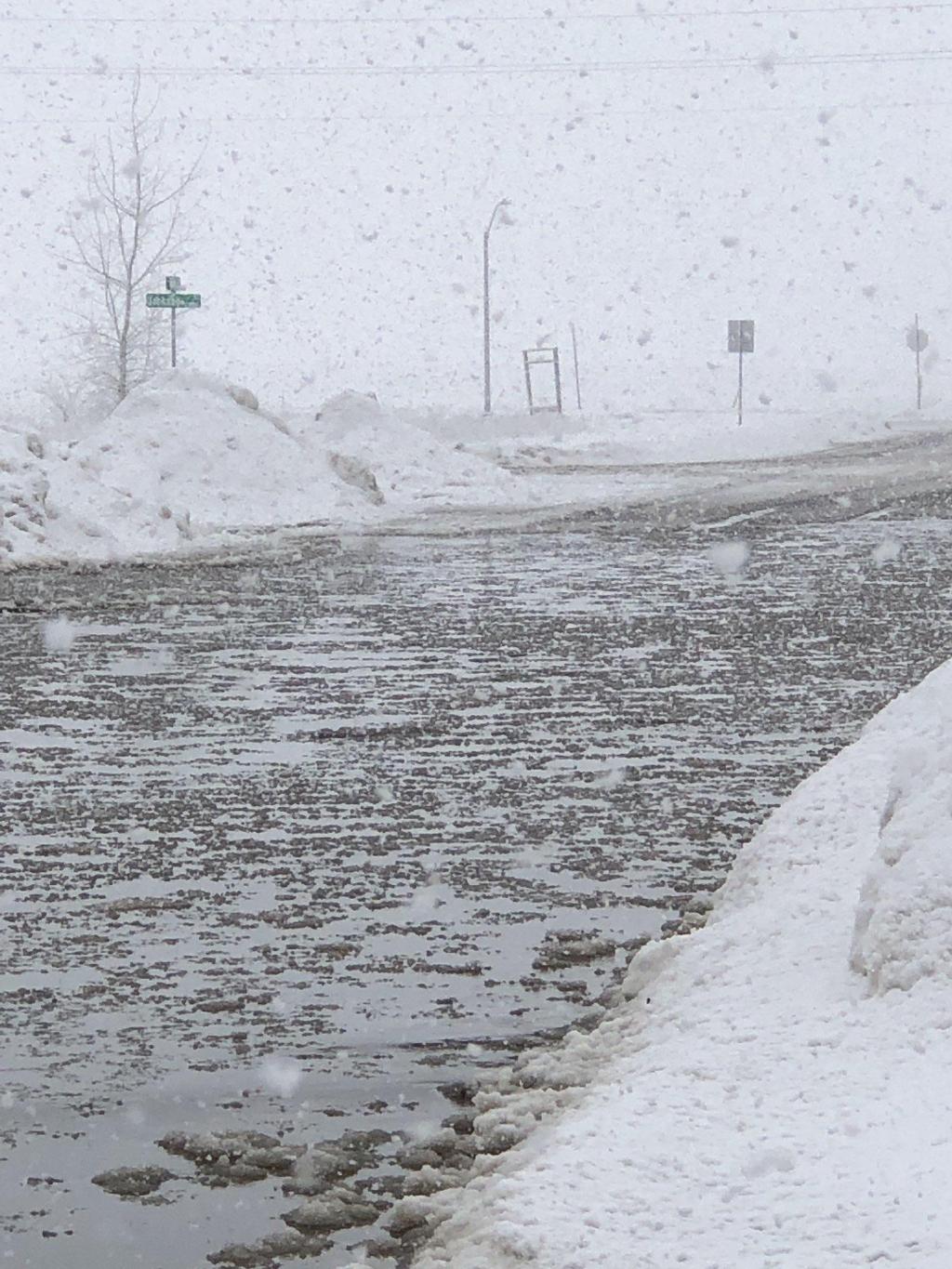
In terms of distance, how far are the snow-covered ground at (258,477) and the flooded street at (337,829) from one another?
439 cm

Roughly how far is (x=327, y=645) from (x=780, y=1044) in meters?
8.72

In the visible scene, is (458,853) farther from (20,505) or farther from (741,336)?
(741,336)

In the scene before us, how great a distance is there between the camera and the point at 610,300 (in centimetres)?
10062

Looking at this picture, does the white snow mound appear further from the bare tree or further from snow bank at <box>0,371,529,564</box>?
the bare tree

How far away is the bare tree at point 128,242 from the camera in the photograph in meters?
41.1

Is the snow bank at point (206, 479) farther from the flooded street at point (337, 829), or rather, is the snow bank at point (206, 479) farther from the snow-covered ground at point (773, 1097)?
the snow-covered ground at point (773, 1097)

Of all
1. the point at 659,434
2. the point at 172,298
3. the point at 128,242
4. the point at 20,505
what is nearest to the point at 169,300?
the point at 172,298

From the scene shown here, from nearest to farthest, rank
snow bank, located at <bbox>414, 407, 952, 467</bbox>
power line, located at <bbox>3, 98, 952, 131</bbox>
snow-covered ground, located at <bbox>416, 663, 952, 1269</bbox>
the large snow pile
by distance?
1. snow-covered ground, located at <bbox>416, 663, 952, 1269</bbox>
2. the large snow pile
3. snow bank, located at <bbox>414, 407, 952, 467</bbox>
4. power line, located at <bbox>3, 98, 952, 131</bbox>

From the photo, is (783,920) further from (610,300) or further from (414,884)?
(610,300)

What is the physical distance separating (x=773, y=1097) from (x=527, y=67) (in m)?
121

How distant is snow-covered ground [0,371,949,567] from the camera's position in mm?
21078

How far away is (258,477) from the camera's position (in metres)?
26.8

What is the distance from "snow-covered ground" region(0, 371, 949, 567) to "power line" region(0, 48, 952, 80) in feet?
265

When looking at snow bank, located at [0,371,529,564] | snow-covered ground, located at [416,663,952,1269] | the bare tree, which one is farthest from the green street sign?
snow-covered ground, located at [416,663,952,1269]
